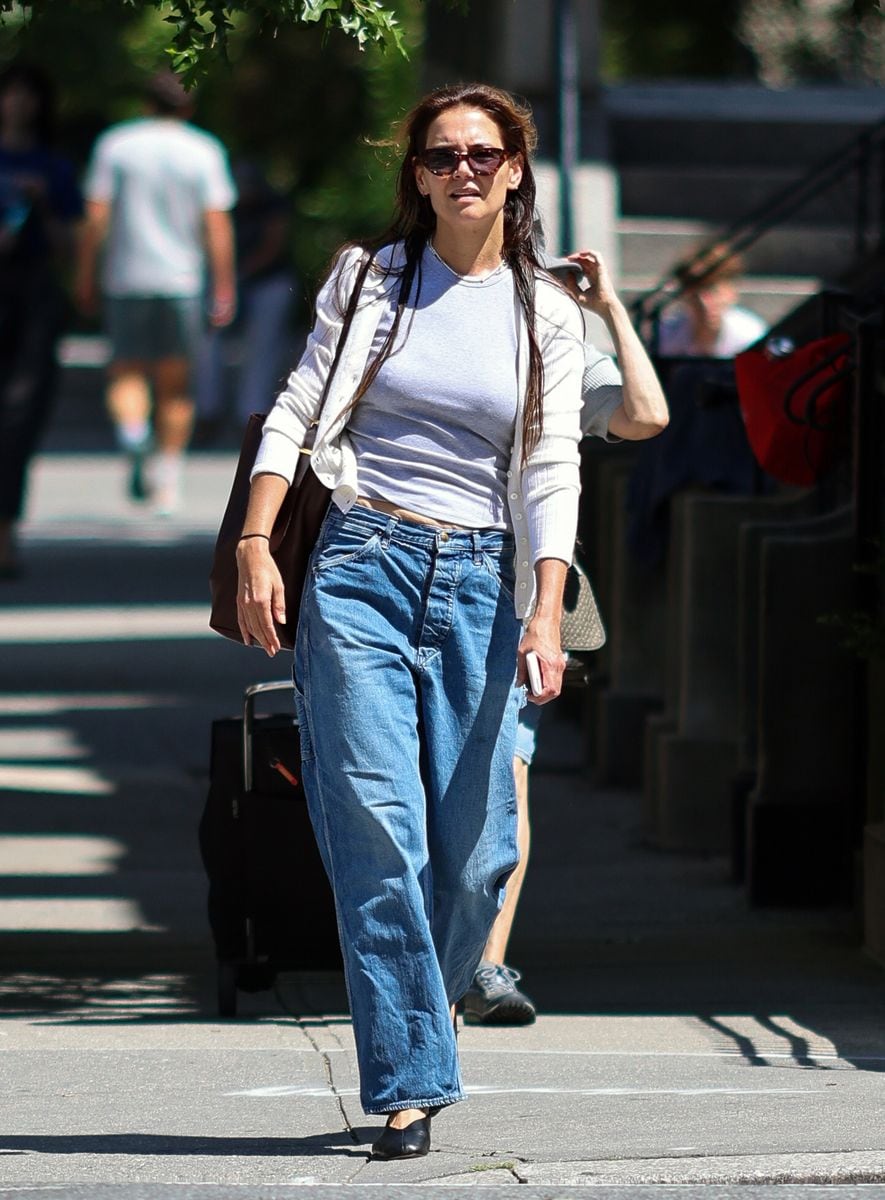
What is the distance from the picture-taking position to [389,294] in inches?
191

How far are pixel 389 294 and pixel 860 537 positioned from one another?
2.71m

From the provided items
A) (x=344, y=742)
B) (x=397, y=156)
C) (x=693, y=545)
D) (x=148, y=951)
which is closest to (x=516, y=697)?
(x=344, y=742)

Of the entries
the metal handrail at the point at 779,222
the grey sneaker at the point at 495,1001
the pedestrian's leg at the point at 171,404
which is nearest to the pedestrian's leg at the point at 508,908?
the grey sneaker at the point at 495,1001

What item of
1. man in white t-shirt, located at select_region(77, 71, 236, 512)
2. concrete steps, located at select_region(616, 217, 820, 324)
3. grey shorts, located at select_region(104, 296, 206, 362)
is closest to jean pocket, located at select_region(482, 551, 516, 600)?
man in white t-shirt, located at select_region(77, 71, 236, 512)

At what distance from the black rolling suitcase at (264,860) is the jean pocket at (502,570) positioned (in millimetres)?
1369

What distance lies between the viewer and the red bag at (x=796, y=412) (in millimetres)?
7430

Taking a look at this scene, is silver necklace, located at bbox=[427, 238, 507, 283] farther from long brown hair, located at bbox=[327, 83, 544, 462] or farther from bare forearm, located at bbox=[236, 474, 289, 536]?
bare forearm, located at bbox=[236, 474, 289, 536]

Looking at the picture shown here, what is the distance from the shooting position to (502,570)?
190 inches

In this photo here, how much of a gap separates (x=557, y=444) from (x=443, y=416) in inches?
8.9

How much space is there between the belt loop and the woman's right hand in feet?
0.67

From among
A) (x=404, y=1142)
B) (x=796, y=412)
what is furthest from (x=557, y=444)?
(x=796, y=412)

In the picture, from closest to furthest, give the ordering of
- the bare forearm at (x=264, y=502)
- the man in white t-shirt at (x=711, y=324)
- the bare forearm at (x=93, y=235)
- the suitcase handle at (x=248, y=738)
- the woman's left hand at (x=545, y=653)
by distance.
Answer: the woman's left hand at (x=545, y=653)
the bare forearm at (x=264, y=502)
the suitcase handle at (x=248, y=738)
the man in white t-shirt at (x=711, y=324)
the bare forearm at (x=93, y=235)

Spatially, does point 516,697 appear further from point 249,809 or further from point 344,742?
point 249,809

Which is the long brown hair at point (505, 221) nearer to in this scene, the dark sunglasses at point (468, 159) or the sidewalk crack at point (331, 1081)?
the dark sunglasses at point (468, 159)
